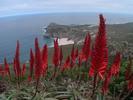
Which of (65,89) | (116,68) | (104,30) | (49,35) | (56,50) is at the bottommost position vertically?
(49,35)

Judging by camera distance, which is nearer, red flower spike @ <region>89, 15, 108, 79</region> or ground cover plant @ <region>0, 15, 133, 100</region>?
red flower spike @ <region>89, 15, 108, 79</region>

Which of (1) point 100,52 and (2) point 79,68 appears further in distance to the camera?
(2) point 79,68

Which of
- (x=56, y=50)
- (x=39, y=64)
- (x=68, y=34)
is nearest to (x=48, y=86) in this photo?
(x=56, y=50)

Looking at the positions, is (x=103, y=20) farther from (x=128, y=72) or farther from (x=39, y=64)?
(x=128, y=72)

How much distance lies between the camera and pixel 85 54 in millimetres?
6289

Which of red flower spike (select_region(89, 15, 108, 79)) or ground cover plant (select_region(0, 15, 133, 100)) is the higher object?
red flower spike (select_region(89, 15, 108, 79))

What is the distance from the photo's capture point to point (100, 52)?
412cm

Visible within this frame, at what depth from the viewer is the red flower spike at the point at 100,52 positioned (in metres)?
3.98

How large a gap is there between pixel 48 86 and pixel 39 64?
297cm

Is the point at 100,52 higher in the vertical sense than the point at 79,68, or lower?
higher

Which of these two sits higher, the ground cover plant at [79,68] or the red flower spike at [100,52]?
the red flower spike at [100,52]

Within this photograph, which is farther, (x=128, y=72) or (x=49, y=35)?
(x=49, y=35)

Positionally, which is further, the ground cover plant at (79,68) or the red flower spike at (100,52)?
the ground cover plant at (79,68)

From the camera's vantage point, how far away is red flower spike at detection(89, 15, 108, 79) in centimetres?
398
